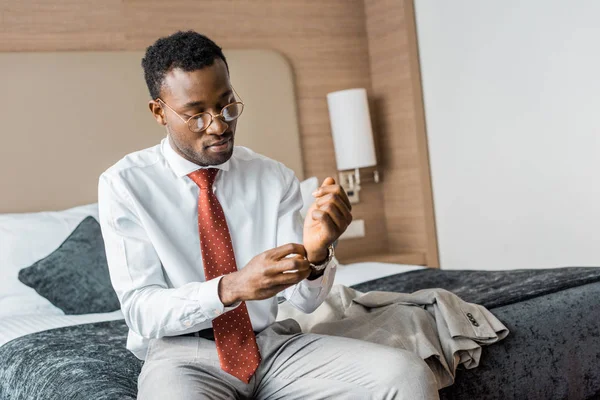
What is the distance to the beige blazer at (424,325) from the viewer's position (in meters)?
1.96

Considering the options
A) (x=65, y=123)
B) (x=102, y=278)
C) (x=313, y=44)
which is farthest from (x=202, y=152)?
(x=313, y=44)

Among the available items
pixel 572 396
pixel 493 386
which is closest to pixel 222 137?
pixel 493 386

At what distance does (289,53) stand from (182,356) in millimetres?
2853

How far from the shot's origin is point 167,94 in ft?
6.36

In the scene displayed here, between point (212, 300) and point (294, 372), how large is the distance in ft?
0.86

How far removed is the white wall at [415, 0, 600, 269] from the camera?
354 centimetres

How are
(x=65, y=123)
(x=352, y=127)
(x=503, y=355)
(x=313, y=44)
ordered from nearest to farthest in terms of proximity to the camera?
1. (x=503, y=355)
2. (x=65, y=123)
3. (x=352, y=127)
4. (x=313, y=44)

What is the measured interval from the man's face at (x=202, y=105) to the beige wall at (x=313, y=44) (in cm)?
203

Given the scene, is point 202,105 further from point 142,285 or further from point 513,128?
point 513,128

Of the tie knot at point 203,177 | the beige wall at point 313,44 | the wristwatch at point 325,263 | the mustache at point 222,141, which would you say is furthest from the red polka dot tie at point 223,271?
the beige wall at point 313,44

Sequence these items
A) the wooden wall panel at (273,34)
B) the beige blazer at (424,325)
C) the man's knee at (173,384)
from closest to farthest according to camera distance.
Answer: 1. the man's knee at (173,384)
2. the beige blazer at (424,325)
3. the wooden wall panel at (273,34)

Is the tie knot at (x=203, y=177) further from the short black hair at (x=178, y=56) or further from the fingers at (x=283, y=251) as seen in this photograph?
the fingers at (x=283, y=251)

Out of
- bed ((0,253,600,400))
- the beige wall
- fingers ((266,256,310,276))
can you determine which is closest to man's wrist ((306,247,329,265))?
fingers ((266,256,310,276))

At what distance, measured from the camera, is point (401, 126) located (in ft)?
14.6
